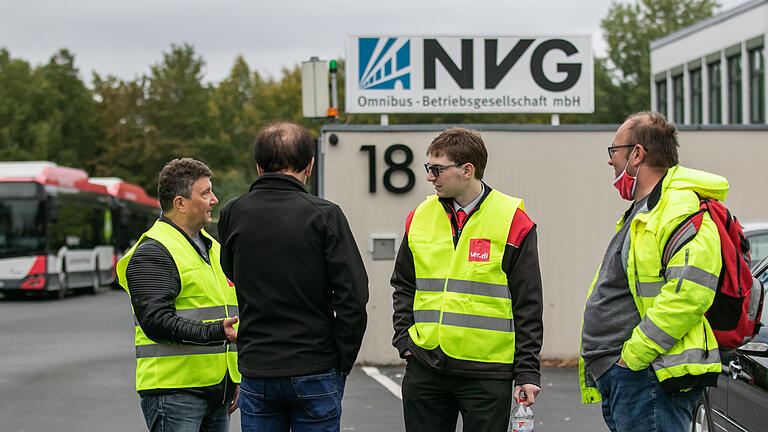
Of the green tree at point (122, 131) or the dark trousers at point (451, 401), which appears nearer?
the dark trousers at point (451, 401)

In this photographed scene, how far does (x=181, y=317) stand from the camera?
12.9 feet

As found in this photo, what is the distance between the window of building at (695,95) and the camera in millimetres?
45412

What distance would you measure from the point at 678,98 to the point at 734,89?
6.99 m

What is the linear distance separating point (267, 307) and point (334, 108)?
335 inches

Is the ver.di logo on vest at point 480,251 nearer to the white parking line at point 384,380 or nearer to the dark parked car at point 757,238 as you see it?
the white parking line at point 384,380

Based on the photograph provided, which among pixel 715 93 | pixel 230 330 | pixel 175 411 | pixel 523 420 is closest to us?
pixel 523 420

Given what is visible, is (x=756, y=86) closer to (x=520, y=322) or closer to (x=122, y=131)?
(x=122, y=131)

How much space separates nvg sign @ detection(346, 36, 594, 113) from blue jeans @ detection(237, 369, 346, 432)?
7.87 metres

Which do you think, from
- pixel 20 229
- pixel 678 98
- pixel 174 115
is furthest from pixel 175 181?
pixel 174 115

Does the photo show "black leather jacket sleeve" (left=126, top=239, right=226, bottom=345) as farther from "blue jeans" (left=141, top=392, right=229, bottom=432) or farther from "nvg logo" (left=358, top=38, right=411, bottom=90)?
"nvg logo" (left=358, top=38, right=411, bottom=90)

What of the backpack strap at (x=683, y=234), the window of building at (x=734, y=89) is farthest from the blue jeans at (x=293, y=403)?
the window of building at (x=734, y=89)

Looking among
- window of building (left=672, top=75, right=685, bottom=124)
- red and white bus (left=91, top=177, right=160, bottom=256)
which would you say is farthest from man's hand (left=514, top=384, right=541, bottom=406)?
window of building (left=672, top=75, right=685, bottom=124)

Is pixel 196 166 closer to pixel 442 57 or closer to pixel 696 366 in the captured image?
pixel 696 366

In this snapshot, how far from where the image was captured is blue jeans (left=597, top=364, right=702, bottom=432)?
3.70 m
